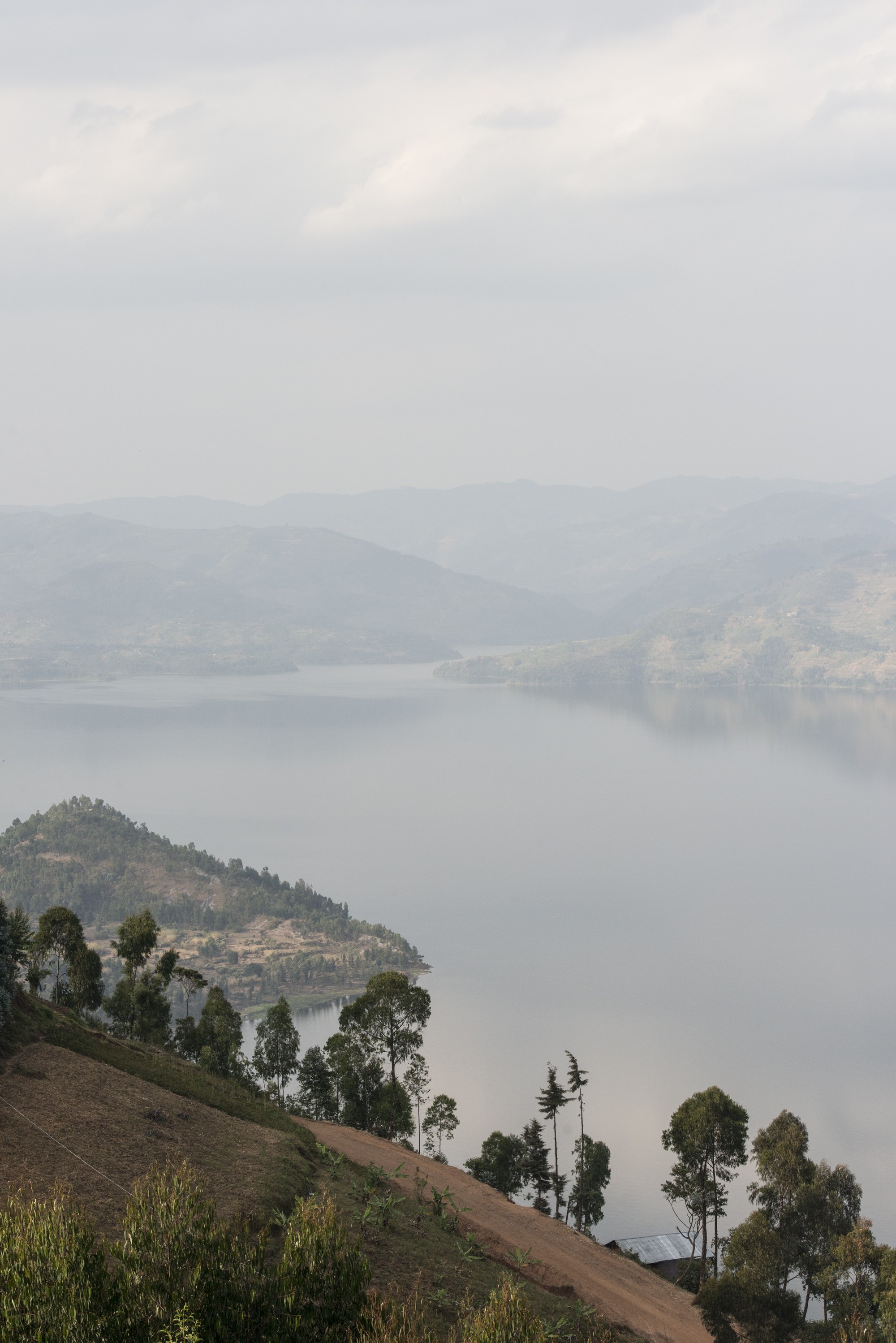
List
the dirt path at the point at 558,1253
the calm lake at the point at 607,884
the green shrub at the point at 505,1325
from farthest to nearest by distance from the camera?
the calm lake at the point at 607,884
the dirt path at the point at 558,1253
the green shrub at the point at 505,1325

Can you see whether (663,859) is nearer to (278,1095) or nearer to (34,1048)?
(278,1095)

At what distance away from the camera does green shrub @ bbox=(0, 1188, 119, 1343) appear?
34.3 ft

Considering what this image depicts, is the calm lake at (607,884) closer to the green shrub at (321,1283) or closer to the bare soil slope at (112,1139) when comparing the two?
the bare soil slope at (112,1139)

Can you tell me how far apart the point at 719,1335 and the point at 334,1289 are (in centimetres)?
1222

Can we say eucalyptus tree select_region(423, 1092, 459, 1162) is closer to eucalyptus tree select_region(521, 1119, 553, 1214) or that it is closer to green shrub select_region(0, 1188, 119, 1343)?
eucalyptus tree select_region(521, 1119, 553, 1214)

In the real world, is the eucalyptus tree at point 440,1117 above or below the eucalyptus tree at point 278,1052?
below

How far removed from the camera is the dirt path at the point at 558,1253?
823 inches

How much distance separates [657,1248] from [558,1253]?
9989mm

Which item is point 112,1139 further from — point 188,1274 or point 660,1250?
point 660,1250

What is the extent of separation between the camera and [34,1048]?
829 inches

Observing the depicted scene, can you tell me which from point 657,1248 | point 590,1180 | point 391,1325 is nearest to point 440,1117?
point 590,1180

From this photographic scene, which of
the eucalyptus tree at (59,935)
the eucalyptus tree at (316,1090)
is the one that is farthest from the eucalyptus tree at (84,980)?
the eucalyptus tree at (316,1090)

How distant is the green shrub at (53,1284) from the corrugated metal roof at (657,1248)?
73.2 ft

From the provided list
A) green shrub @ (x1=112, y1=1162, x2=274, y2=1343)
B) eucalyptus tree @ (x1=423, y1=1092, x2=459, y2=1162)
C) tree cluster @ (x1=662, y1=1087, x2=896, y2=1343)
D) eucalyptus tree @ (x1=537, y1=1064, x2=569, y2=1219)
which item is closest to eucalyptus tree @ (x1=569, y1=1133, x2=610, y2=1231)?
eucalyptus tree @ (x1=537, y1=1064, x2=569, y2=1219)
